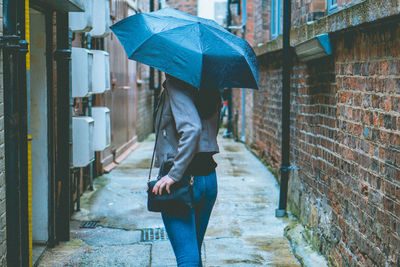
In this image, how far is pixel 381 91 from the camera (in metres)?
3.29

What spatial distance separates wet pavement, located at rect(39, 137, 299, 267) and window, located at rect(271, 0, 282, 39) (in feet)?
7.05

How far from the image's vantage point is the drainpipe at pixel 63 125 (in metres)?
4.73

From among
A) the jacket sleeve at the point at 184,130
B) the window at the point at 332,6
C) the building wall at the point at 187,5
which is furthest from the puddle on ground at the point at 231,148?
the jacket sleeve at the point at 184,130

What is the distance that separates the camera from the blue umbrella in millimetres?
2928

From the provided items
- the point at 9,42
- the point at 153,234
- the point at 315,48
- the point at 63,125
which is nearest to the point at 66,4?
the point at 63,125

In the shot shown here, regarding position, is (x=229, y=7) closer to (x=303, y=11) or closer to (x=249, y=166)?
(x=249, y=166)

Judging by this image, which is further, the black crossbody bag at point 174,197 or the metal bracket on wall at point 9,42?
the metal bracket on wall at point 9,42

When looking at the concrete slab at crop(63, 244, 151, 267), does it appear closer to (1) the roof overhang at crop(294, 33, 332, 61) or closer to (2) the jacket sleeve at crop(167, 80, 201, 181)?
(2) the jacket sleeve at crop(167, 80, 201, 181)

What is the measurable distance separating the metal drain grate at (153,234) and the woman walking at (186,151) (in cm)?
224

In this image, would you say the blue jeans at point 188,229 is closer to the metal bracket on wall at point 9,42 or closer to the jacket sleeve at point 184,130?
the jacket sleeve at point 184,130

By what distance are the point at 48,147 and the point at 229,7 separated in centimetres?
1106

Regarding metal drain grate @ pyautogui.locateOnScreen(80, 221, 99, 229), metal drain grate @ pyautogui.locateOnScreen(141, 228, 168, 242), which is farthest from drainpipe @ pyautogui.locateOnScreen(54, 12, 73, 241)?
metal drain grate @ pyautogui.locateOnScreen(141, 228, 168, 242)

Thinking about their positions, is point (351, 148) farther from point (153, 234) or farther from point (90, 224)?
point (90, 224)

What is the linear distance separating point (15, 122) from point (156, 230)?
2483 millimetres
